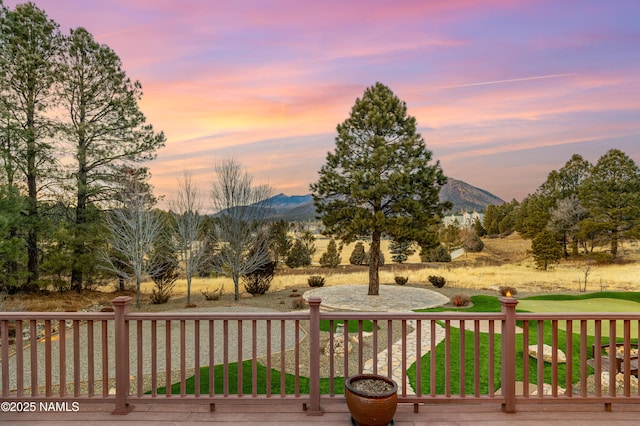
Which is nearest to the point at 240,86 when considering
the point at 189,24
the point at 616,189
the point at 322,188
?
the point at 189,24

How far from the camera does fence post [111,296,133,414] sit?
Answer: 3330 mm

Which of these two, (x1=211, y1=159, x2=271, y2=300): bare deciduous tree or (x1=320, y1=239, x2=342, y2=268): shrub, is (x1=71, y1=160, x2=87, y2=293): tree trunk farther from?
(x1=320, y1=239, x2=342, y2=268): shrub

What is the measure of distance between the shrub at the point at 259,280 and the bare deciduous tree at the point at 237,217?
33.2 inches

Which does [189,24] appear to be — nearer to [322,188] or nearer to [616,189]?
[322,188]

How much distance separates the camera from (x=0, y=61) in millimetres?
12250

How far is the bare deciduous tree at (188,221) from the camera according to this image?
13.7m

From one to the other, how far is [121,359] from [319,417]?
186cm

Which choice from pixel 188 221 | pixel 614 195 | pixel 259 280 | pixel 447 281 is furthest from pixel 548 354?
pixel 614 195

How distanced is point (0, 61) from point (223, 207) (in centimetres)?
872

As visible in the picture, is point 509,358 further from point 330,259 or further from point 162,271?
point 330,259

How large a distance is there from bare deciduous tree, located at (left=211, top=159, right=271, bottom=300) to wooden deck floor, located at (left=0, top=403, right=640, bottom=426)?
11.2 m

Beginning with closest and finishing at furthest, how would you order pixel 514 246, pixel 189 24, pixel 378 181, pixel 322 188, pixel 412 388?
pixel 412 388 → pixel 189 24 → pixel 378 181 → pixel 322 188 → pixel 514 246

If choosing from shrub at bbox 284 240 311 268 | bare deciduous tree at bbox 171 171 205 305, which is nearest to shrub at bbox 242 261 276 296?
bare deciduous tree at bbox 171 171 205 305

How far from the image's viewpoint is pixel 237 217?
1464cm
